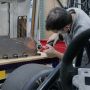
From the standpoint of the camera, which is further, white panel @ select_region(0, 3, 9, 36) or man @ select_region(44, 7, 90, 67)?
white panel @ select_region(0, 3, 9, 36)

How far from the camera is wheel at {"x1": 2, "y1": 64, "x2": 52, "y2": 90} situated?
1.55 meters

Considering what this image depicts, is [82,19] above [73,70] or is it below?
above

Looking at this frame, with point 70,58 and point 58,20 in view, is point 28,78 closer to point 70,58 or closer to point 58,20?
point 70,58

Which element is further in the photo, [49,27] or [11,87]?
[49,27]

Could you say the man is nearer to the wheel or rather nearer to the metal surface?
the wheel

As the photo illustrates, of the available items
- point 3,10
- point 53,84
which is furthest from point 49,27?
point 3,10

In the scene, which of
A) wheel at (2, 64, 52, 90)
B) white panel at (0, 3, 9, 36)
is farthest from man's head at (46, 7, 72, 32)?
white panel at (0, 3, 9, 36)

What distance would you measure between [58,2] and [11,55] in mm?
1790

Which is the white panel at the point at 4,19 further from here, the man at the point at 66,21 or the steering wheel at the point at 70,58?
the steering wheel at the point at 70,58

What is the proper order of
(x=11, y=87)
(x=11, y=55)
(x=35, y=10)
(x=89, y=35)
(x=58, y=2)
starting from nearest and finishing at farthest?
(x=89, y=35), (x=11, y=87), (x=11, y=55), (x=35, y=10), (x=58, y=2)

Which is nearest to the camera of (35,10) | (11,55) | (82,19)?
(82,19)

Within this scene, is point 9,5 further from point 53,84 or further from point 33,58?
point 53,84

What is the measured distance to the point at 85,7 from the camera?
5.10 metres

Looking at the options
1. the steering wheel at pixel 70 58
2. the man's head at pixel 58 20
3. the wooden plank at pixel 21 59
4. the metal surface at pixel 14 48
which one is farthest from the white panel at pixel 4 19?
the steering wheel at pixel 70 58
